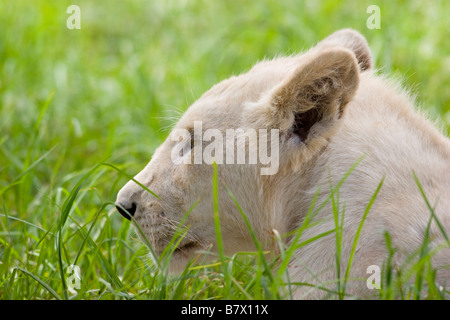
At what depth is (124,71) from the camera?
797 centimetres

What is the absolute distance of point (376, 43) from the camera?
689 cm

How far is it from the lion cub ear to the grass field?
129cm

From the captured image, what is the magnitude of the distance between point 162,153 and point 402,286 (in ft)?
5.16

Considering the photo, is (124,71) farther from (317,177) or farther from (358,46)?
(317,177)

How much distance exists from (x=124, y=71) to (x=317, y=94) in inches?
194

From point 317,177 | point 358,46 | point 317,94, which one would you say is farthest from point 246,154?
point 358,46

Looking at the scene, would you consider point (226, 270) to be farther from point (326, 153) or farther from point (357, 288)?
point (326, 153)

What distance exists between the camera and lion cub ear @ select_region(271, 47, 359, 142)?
3277 mm

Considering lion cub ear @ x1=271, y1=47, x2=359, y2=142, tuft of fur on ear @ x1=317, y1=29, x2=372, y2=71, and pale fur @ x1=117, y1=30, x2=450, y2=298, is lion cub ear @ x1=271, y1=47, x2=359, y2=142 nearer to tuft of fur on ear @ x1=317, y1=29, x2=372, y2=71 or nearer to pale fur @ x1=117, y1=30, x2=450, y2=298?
pale fur @ x1=117, y1=30, x2=450, y2=298

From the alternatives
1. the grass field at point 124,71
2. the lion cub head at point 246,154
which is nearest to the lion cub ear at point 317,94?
the lion cub head at point 246,154

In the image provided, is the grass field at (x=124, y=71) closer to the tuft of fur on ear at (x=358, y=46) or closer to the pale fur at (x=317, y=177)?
the pale fur at (x=317, y=177)

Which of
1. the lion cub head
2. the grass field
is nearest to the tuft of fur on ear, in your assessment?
the lion cub head

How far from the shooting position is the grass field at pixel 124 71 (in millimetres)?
5441

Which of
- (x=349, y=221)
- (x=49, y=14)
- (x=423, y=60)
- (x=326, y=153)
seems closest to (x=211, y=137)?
(x=326, y=153)
